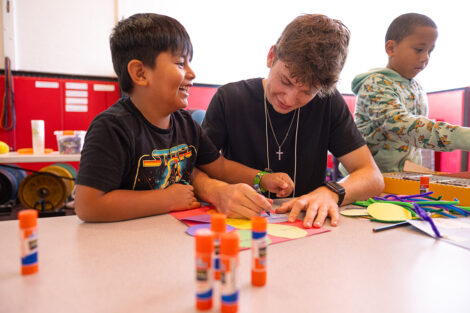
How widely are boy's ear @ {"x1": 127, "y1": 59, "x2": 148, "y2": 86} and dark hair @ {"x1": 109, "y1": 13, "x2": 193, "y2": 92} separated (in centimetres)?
2

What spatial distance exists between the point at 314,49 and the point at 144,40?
1.64 ft

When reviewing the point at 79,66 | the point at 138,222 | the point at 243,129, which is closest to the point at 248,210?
the point at 138,222

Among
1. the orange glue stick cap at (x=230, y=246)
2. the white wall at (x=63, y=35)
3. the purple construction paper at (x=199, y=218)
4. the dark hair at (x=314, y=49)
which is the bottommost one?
the purple construction paper at (x=199, y=218)

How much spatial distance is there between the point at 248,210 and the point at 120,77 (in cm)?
58

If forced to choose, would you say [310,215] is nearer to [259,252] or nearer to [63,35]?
[259,252]

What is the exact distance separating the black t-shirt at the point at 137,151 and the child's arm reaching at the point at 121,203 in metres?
0.03

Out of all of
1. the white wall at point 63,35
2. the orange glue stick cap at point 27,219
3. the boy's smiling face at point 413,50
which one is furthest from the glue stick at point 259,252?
the white wall at point 63,35

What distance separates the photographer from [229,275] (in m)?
0.40

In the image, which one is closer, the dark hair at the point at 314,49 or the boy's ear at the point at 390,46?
the dark hair at the point at 314,49

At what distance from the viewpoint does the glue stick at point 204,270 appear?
39cm

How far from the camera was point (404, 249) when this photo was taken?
0.63m

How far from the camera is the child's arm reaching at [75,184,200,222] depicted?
76 centimetres

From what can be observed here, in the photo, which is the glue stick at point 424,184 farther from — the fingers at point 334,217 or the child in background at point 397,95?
the fingers at point 334,217

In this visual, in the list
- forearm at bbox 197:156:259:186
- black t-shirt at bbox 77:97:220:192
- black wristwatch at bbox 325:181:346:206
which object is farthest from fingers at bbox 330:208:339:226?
black t-shirt at bbox 77:97:220:192
